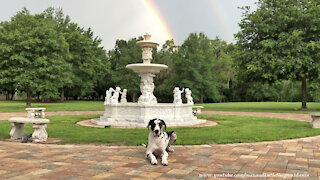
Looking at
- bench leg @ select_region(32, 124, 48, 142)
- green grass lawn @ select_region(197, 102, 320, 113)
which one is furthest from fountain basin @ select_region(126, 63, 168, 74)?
green grass lawn @ select_region(197, 102, 320, 113)

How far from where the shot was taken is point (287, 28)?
27000 millimetres

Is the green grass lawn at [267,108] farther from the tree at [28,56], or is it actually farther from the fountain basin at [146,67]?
the tree at [28,56]

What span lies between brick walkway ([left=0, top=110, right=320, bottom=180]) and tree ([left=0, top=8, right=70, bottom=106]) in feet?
78.7

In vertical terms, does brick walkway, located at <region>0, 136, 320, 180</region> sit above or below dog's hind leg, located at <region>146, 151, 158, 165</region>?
below

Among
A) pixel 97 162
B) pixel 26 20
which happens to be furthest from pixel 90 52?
pixel 97 162

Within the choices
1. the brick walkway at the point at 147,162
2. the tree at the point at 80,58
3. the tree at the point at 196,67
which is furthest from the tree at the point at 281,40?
the tree at the point at 80,58

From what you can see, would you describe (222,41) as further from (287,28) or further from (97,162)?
(97,162)

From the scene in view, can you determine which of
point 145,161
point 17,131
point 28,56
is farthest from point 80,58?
point 145,161

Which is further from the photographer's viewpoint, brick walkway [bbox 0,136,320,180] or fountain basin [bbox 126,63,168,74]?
fountain basin [bbox 126,63,168,74]

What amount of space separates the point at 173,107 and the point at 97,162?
899 cm

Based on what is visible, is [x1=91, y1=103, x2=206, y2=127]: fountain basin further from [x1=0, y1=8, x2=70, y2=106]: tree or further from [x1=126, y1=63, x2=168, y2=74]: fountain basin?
[x1=0, y1=8, x2=70, y2=106]: tree

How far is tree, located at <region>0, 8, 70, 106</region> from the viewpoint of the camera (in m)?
29.9

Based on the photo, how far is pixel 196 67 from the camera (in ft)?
160

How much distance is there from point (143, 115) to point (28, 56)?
2300cm
